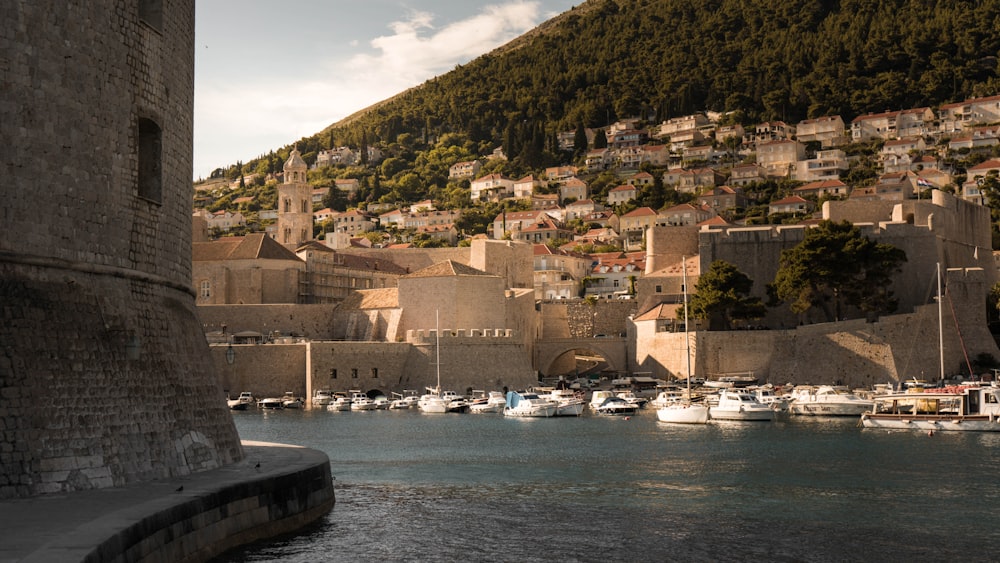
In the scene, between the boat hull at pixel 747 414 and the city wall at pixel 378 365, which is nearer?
the boat hull at pixel 747 414

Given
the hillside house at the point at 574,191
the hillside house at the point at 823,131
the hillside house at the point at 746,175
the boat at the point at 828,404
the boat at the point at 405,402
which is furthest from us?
the hillside house at the point at 574,191

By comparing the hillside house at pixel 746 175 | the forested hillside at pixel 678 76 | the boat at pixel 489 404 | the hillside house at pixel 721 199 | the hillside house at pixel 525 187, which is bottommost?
the boat at pixel 489 404

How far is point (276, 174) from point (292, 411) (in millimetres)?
117034

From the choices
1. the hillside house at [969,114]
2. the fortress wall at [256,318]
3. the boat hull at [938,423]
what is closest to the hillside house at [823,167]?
the hillside house at [969,114]

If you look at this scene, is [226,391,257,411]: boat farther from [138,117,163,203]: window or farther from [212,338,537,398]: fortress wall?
[138,117,163,203]: window

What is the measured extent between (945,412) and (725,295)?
1773 centimetres

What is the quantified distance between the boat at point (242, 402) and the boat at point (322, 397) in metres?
2.64

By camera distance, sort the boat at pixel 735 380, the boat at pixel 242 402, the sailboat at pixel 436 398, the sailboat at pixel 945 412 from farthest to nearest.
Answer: the boat at pixel 735 380, the boat at pixel 242 402, the sailboat at pixel 436 398, the sailboat at pixel 945 412

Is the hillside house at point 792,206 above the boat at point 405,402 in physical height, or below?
above

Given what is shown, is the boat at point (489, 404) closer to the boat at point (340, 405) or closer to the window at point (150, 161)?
the boat at point (340, 405)

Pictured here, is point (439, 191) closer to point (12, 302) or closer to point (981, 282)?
point (981, 282)

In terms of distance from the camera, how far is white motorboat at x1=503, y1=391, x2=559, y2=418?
43375mm

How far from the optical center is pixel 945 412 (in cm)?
3400

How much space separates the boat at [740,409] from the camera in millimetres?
39125
